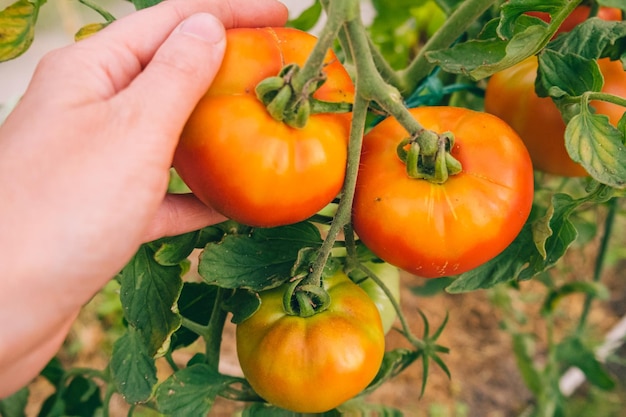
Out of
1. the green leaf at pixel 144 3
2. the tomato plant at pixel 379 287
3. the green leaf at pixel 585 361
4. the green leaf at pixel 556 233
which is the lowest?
the green leaf at pixel 585 361

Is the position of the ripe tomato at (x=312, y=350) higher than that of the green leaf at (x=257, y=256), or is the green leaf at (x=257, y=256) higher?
the green leaf at (x=257, y=256)

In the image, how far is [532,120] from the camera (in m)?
0.66

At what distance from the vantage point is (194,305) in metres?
0.76

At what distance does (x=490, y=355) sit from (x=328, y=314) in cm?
127

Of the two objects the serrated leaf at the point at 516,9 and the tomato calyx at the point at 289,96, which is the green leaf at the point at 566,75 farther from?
the tomato calyx at the point at 289,96

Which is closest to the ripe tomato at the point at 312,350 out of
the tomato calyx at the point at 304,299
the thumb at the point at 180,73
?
the tomato calyx at the point at 304,299

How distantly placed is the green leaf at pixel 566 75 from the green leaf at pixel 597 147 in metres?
0.04

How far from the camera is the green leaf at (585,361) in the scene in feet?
4.02

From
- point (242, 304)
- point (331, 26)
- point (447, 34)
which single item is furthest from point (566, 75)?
point (242, 304)

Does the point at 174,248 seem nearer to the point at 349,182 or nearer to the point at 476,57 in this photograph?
the point at 349,182

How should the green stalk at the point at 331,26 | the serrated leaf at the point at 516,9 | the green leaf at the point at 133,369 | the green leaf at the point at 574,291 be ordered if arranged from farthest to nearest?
the green leaf at the point at 574,291
the green leaf at the point at 133,369
the serrated leaf at the point at 516,9
the green stalk at the point at 331,26

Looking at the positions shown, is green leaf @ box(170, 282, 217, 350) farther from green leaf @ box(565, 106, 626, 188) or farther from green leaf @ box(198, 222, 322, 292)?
green leaf @ box(565, 106, 626, 188)

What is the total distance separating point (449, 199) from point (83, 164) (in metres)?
0.31

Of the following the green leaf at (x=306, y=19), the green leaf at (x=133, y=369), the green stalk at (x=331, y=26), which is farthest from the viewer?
the green leaf at (x=306, y=19)
